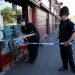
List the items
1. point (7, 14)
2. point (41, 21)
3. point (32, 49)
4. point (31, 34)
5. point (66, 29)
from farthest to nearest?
point (41, 21) < point (7, 14) < point (32, 49) < point (31, 34) < point (66, 29)

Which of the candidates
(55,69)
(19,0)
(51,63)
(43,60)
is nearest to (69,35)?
(55,69)

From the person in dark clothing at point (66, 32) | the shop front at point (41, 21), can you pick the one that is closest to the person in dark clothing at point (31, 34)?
the person in dark clothing at point (66, 32)

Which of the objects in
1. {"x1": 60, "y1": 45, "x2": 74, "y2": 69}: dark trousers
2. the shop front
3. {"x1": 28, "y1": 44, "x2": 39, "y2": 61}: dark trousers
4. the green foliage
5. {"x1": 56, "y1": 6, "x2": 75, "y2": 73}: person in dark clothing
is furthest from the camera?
A: the shop front

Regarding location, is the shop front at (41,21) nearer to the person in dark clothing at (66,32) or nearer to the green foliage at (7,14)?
the green foliage at (7,14)

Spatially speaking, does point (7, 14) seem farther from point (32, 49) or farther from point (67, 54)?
point (67, 54)

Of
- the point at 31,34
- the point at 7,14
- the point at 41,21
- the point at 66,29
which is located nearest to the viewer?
the point at 66,29

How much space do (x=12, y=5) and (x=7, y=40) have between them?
1811mm

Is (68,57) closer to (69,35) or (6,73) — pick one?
(69,35)

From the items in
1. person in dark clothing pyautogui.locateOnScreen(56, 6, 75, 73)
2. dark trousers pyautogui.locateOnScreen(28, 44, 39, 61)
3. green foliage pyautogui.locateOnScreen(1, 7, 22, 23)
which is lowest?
dark trousers pyautogui.locateOnScreen(28, 44, 39, 61)

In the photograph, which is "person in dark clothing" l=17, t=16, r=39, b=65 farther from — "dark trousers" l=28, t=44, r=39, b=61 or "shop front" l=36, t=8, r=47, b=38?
"shop front" l=36, t=8, r=47, b=38

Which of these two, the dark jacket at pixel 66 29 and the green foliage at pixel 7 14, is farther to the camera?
the green foliage at pixel 7 14

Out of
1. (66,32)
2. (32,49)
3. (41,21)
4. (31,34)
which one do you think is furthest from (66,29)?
(41,21)

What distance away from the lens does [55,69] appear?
20.5 feet

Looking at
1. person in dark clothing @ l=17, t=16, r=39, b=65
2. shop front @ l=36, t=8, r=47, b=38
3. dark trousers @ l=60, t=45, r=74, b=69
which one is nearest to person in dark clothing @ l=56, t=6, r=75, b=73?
dark trousers @ l=60, t=45, r=74, b=69
